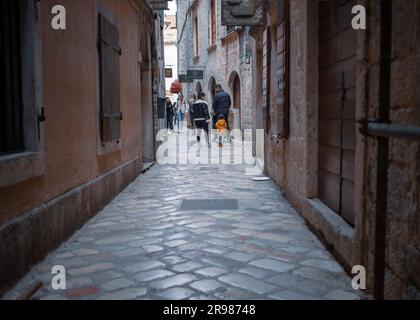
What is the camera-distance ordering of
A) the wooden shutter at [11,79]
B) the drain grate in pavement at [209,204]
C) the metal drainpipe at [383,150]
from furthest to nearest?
the drain grate in pavement at [209,204], the wooden shutter at [11,79], the metal drainpipe at [383,150]

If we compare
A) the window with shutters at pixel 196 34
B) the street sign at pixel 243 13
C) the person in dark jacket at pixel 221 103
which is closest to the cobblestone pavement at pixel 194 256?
the street sign at pixel 243 13

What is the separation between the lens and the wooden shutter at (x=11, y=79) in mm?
3625

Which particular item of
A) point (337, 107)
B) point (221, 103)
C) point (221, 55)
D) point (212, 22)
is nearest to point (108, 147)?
point (337, 107)

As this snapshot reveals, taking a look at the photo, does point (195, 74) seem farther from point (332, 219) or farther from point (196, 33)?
point (332, 219)

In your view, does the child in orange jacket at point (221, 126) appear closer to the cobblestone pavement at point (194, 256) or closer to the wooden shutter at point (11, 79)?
the cobblestone pavement at point (194, 256)

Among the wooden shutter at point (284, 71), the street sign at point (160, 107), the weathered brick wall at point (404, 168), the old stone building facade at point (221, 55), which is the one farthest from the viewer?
the old stone building facade at point (221, 55)

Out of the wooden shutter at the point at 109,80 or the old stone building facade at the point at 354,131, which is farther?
the wooden shutter at the point at 109,80

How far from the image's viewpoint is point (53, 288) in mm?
3473

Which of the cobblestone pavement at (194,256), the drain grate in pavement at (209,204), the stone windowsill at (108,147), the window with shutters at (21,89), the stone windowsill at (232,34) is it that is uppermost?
the stone windowsill at (232,34)

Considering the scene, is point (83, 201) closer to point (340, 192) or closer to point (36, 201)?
point (36, 201)

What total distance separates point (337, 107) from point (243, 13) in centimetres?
664

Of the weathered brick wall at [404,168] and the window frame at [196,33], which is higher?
the window frame at [196,33]

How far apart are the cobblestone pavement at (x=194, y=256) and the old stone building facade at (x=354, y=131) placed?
0.93ft

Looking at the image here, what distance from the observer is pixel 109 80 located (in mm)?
6738
